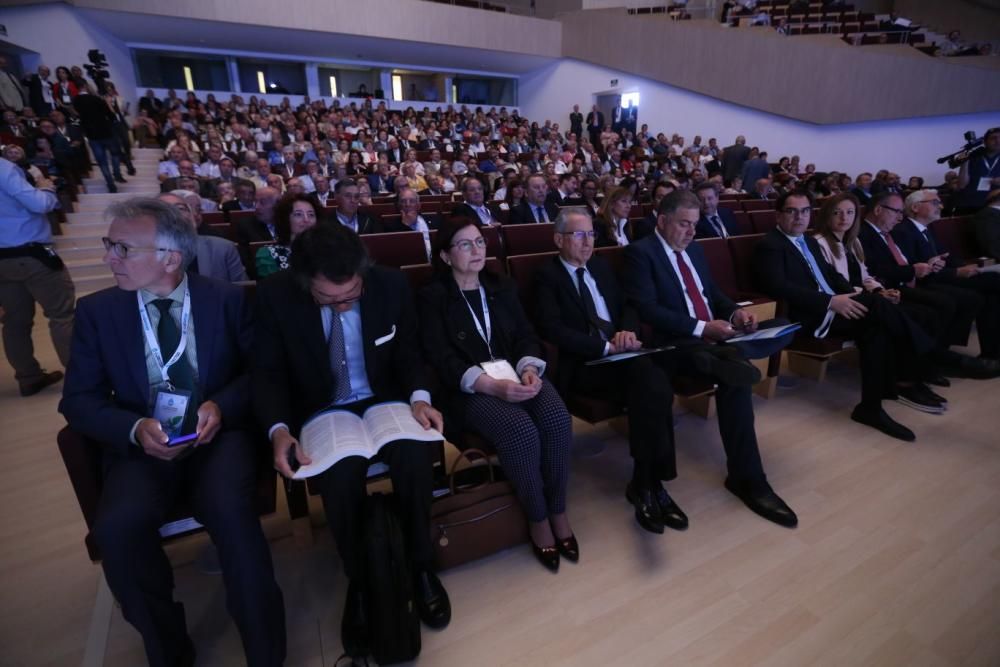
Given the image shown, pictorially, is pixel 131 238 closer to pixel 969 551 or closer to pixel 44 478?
pixel 44 478

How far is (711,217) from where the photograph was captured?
390cm

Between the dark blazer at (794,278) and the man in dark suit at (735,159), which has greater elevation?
the man in dark suit at (735,159)

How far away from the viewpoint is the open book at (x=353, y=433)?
123cm

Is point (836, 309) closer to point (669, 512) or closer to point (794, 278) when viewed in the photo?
point (794, 278)

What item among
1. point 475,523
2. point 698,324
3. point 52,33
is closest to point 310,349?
point 475,523

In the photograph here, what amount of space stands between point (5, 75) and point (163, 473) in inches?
378

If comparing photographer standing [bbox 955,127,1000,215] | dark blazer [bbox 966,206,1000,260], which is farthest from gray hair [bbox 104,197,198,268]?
photographer standing [bbox 955,127,1000,215]

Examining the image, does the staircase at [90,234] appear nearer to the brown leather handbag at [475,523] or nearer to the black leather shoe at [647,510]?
the brown leather handbag at [475,523]

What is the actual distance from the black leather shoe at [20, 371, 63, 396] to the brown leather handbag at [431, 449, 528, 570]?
2.82m

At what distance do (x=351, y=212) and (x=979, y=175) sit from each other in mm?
6015

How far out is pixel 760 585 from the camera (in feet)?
4.93

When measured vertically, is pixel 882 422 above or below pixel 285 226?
below

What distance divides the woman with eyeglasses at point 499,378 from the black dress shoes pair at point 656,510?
0.94ft

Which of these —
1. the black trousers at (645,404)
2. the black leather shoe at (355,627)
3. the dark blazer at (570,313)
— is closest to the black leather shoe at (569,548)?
the black trousers at (645,404)
